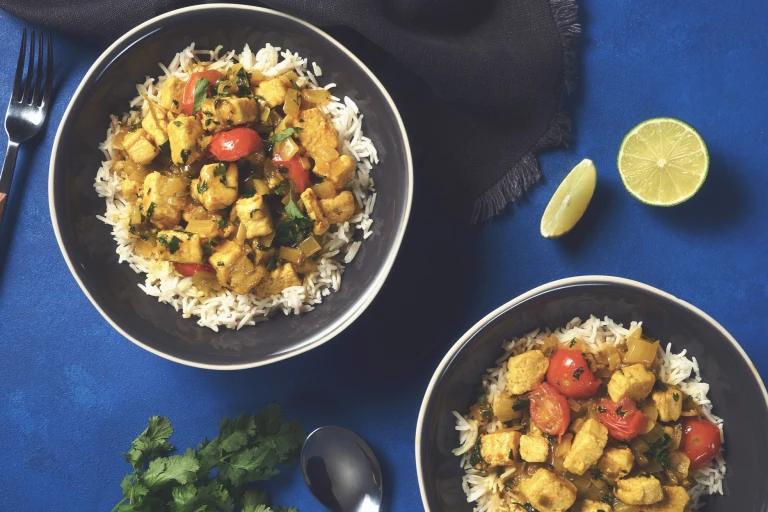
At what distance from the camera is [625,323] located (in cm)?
362

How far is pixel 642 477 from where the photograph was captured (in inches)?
130

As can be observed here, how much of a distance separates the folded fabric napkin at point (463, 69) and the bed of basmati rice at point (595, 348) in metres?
0.81

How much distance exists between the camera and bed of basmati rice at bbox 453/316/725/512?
11.6 feet

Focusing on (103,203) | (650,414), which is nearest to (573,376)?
(650,414)

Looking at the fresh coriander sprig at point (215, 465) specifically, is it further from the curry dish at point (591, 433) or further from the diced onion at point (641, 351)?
the diced onion at point (641, 351)

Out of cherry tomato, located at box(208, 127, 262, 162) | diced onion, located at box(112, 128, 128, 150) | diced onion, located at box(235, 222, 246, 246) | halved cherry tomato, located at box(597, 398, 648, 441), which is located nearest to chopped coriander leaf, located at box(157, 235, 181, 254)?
diced onion, located at box(235, 222, 246, 246)

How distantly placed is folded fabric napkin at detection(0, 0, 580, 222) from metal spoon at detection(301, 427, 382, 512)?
4.87 ft

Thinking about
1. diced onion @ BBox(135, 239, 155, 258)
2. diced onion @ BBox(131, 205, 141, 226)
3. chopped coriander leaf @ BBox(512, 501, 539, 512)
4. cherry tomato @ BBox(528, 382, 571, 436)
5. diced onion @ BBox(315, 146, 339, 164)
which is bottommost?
chopped coriander leaf @ BBox(512, 501, 539, 512)

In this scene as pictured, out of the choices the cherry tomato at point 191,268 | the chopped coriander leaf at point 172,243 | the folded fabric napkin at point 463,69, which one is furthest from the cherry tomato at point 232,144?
the folded fabric napkin at point 463,69

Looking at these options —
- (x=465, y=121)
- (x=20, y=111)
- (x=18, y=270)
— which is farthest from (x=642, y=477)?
(x=20, y=111)

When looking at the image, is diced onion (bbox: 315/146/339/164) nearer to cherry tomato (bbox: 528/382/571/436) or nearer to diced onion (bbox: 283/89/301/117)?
diced onion (bbox: 283/89/301/117)

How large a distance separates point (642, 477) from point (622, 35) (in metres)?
2.45

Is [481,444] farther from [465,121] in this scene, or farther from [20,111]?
[20,111]

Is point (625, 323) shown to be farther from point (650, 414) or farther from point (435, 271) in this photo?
point (435, 271)
